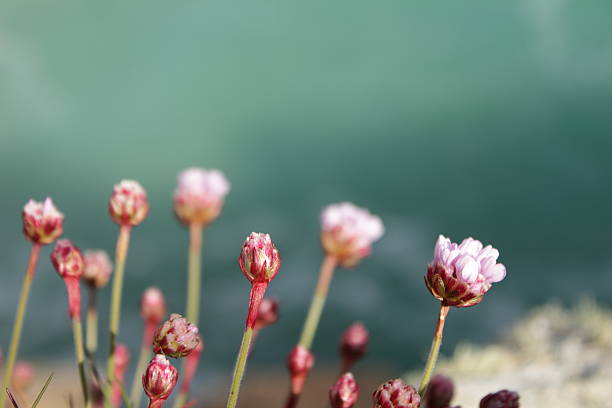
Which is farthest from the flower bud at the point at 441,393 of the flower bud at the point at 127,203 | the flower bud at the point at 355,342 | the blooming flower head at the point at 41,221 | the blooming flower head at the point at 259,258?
the blooming flower head at the point at 41,221

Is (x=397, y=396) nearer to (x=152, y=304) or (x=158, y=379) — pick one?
(x=158, y=379)

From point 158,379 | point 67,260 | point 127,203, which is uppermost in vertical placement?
point 127,203

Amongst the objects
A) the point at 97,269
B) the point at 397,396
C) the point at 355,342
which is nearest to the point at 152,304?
the point at 97,269

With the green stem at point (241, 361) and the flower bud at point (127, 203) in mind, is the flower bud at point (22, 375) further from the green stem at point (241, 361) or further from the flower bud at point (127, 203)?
the green stem at point (241, 361)

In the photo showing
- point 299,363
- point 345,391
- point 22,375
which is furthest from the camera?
point 22,375

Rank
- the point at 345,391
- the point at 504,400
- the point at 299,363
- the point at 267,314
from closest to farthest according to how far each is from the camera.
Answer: the point at 504,400 → the point at 345,391 → the point at 299,363 → the point at 267,314

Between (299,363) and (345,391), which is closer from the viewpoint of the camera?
(345,391)

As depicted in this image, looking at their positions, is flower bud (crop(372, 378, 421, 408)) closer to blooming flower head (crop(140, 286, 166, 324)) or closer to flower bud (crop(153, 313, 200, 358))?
flower bud (crop(153, 313, 200, 358))
